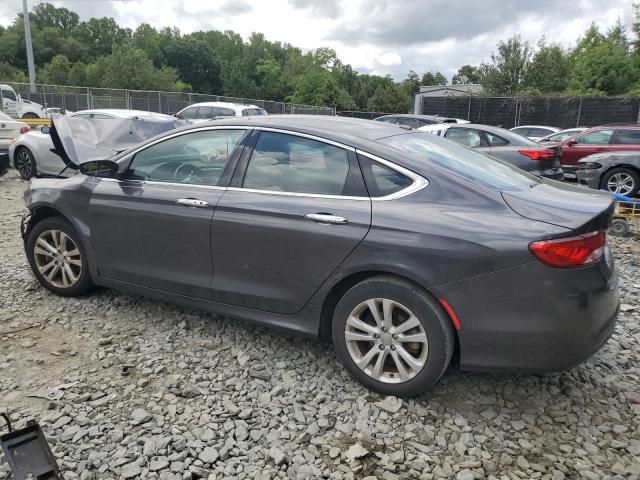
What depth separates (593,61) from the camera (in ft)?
140

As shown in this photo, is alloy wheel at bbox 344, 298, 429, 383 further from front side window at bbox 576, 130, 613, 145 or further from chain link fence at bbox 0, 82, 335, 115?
chain link fence at bbox 0, 82, 335, 115

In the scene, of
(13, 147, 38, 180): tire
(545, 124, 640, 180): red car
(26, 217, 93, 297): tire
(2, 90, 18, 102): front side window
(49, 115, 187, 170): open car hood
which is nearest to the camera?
(26, 217, 93, 297): tire

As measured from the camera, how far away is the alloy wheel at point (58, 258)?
13.7ft

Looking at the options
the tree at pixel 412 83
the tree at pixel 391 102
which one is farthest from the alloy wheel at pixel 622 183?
the tree at pixel 412 83

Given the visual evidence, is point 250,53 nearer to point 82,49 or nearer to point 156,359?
point 82,49

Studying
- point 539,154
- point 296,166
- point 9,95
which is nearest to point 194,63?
point 9,95

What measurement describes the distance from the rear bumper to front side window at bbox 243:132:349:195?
3.19 feet

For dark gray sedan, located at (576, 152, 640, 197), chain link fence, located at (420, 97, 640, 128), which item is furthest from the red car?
chain link fence, located at (420, 97, 640, 128)

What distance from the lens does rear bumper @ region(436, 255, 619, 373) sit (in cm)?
254

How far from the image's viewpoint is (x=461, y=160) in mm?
3260

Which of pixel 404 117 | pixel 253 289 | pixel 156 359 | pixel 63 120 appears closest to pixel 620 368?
pixel 253 289

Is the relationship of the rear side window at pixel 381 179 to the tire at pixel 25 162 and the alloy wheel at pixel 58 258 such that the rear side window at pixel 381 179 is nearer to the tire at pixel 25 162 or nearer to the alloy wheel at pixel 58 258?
the alloy wheel at pixel 58 258

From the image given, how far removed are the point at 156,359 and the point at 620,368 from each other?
309 centimetres

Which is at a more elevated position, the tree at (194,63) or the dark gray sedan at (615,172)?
the tree at (194,63)
